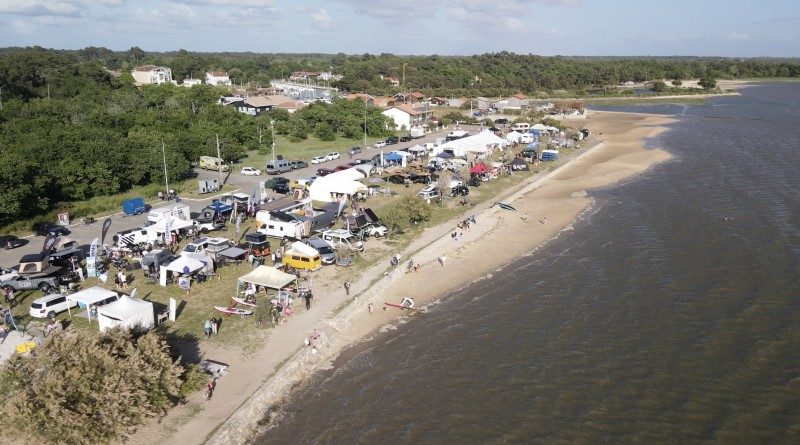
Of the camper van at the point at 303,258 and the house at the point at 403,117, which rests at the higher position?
the house at the point at 403,117

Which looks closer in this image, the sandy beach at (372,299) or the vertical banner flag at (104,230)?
the sandy beach at (372,299)

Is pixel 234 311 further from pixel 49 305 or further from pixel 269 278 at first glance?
pixel 49 305

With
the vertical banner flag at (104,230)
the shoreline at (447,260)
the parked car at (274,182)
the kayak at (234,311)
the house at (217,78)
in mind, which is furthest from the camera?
the house at (217,78)

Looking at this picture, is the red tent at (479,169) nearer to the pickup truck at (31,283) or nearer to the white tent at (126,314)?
the white tent at (126,314)

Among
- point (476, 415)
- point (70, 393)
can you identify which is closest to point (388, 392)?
point (476, 415)

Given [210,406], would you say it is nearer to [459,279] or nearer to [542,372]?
[542,372]

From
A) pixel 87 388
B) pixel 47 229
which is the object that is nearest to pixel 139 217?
pixel 47 229

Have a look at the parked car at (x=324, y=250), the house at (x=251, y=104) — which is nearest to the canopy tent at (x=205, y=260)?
the parked car at (x=324, y=250)

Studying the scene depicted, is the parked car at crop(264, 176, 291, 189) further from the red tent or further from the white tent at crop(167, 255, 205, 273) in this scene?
the white tent at crop(167, 255, 205, 273)
